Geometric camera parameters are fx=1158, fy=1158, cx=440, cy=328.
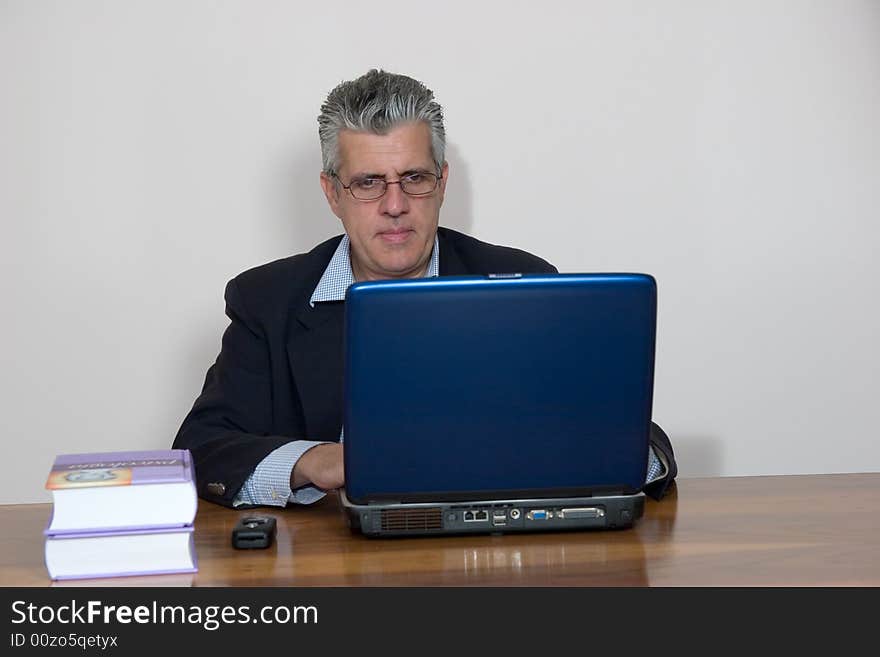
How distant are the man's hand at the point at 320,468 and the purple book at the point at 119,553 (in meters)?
0.36

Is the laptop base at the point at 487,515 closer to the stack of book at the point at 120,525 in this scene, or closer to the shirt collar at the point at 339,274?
the stack of book at the point at 120,525

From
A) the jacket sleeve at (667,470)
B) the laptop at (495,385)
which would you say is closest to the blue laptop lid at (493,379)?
the laptop at (495,385)

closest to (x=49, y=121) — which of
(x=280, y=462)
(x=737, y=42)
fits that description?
(x=280, y=462)

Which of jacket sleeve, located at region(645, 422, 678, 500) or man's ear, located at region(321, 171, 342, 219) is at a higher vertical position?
man's ear, located at region(321, 171, 342, 219)

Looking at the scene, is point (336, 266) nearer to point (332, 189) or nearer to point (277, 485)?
point (332, 189)

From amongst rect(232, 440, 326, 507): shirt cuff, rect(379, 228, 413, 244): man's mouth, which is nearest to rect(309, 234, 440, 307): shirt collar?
rect(379, 228, 413, 244): man's mouth

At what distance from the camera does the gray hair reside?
95.8 inches

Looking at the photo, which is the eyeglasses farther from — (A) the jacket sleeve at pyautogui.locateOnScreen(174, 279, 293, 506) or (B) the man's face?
(A) the jacket sleeve at pyautogui.locateOnScreen(174, 279, 293, 506)

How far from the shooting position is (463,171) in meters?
3.44

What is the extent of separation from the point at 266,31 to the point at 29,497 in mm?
1553

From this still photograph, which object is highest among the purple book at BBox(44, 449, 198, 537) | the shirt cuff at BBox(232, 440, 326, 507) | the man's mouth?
the man's mouth

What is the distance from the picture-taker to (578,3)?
3420 mm

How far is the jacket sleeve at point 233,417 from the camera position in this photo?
6.53 feet

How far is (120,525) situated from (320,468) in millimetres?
432
